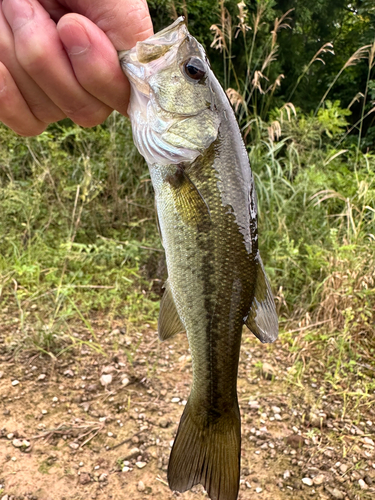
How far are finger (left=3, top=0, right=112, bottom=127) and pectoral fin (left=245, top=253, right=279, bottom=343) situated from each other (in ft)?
2.91

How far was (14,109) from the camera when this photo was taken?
144cm

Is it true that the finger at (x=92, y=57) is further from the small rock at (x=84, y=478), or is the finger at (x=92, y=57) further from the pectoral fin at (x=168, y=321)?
the small rock at (x=84, y=478)

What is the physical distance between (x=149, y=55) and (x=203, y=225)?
57 cm

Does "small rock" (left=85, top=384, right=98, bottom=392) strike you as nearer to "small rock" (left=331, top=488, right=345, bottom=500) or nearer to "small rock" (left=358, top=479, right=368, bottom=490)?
"small rock" (left=331, top=488, right=345, bottom=500)

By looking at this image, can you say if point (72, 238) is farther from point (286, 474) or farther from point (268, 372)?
point (286, 474)

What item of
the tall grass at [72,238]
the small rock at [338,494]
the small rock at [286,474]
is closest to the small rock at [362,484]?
the small rock at [338,494]

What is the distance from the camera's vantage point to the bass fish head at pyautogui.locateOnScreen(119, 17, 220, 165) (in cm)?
130

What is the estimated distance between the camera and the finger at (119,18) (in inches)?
51.3

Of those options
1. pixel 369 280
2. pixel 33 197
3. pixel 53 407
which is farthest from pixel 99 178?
pixel 369 280

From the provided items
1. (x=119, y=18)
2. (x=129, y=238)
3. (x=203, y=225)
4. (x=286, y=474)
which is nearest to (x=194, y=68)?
(x=119, y=18)

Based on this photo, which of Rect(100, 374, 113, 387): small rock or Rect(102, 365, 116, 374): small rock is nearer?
Rect(100, 374, 113, 387): small rock

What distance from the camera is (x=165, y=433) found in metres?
2.52

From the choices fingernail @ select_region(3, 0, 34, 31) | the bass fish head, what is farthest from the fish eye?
fingernail @ select_region(3, 0, 34, 31)

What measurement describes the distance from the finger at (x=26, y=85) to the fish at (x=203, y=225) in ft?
1.10
